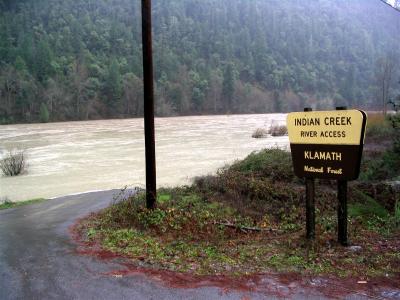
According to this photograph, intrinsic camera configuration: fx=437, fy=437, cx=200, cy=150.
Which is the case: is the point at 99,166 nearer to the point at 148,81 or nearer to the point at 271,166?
the point at 271,166

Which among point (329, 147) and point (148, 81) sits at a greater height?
point (148, 81)

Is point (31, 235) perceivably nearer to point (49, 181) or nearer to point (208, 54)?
point (49, 181)

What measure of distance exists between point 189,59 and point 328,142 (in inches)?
5570

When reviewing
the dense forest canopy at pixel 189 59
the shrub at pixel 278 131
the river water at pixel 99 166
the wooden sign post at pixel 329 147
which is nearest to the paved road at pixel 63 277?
the wooden sign post at pixel 329 147

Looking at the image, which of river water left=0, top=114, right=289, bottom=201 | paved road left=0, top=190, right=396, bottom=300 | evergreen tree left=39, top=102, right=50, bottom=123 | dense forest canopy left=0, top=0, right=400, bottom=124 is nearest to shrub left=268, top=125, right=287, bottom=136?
river water left=0, top=114, right=289, bottom=201

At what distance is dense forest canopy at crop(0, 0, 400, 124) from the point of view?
90969 mm

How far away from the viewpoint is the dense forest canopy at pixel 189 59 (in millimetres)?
90969

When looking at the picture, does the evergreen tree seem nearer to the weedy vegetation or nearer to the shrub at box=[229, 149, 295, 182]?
the shrub at box=[229, 149, 295, 182]

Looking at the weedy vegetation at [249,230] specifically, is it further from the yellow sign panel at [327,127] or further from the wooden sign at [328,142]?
the yellow sign panel at [327,127]

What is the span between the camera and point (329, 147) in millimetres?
5641

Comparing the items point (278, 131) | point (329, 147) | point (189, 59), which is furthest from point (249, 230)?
point (189, 59)

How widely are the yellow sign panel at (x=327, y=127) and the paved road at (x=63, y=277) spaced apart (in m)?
2.05

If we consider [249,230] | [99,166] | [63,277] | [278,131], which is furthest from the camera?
[278,131]

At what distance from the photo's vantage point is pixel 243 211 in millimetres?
9594
